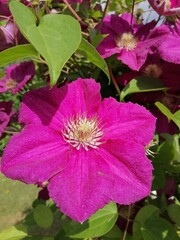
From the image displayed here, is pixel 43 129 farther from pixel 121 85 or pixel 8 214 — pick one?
pixel 8 214

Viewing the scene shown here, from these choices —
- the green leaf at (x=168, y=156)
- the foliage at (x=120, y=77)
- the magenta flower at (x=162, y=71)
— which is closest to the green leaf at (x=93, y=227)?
the foliage at (x=120, y=77)

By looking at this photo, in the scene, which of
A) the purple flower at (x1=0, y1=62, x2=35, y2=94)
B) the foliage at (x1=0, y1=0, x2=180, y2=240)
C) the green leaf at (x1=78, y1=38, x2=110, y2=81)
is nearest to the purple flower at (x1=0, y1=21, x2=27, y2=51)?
the foliage at (x1=0, y1=0, x2=180, y2=240)

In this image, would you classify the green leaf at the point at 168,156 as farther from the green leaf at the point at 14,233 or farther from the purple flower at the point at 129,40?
the green leaf at the point at 14,233

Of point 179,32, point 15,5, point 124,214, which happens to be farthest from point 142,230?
point 15,5

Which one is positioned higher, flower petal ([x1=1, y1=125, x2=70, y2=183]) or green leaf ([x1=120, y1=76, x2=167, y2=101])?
green leaf ([x1=120, y1=76, x2=167, y2=101])

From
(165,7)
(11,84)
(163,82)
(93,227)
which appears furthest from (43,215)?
(165,7)

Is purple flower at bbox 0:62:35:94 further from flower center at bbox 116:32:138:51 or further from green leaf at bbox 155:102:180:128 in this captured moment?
green leaf at bbox 155:102:180:128
